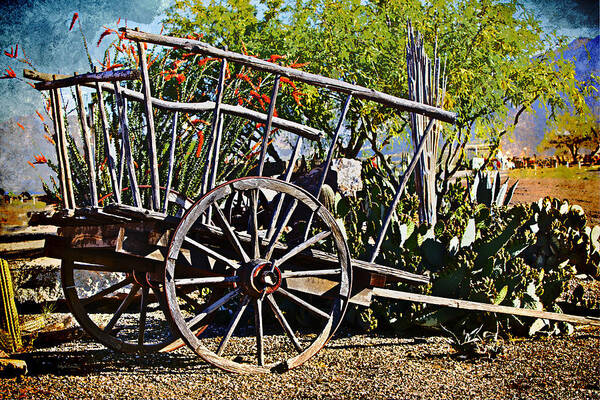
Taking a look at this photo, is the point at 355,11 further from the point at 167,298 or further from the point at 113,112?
the point at 167,298

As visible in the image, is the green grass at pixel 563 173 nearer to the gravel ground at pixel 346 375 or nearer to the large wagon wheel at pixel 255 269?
the gravel ground at pixel 346 375

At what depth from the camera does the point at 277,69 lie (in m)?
2.53

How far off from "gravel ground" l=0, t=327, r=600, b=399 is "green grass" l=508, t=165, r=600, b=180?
33.9 feet

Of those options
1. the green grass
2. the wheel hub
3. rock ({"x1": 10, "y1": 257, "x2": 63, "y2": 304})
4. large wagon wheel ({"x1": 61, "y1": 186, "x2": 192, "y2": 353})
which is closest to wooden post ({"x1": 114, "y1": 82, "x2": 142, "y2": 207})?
large wagon wheel ({"x1": 61, "y1": 186, "x2": 192, "y2": 353})

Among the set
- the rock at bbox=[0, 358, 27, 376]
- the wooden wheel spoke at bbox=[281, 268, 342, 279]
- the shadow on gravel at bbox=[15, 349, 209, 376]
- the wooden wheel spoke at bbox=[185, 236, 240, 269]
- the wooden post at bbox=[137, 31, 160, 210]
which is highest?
the wooden post at bbox=[137, 31, 160, 210]

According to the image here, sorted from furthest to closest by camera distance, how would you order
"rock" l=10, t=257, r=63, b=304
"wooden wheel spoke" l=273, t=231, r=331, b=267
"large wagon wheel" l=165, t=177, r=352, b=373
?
"rock" l=10, t=257, r=63, b=304 < "wooden wheel spoke" l=273, t=231, r=331, b=267 < "large wagon wheel" l=165, t=177, r=352, b=373

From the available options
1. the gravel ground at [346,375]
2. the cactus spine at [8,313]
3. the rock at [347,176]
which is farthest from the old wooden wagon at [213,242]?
the rock at [347,176]

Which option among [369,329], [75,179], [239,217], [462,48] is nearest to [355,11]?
[462,48]

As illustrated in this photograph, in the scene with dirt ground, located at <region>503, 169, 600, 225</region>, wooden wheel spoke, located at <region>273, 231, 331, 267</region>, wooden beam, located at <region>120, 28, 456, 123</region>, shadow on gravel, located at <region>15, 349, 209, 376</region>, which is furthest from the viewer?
dirt ground, located at <region>503, 169, 600, 225</region>

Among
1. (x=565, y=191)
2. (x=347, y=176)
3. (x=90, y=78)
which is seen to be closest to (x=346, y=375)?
(x=90, y=78)

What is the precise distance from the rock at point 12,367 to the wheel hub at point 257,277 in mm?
1245

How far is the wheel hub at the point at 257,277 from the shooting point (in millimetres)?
2494

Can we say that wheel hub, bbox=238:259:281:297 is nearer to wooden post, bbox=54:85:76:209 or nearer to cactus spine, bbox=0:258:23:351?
wooden post, bbox=54:85:76:209

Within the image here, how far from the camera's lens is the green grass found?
13.2 meters
